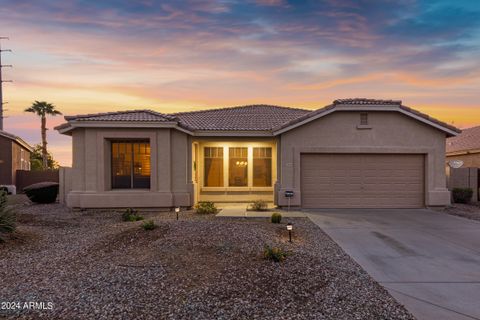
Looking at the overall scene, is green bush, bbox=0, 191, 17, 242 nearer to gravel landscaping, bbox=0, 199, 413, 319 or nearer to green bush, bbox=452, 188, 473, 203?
gravel landscaping, bbox=0, 199, 413, 319

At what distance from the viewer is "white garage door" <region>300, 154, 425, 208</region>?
1526cm

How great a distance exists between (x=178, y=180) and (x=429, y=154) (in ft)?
37.0

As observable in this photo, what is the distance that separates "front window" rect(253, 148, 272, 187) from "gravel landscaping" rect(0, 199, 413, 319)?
7.45m

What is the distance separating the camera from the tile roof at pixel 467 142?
929 inches

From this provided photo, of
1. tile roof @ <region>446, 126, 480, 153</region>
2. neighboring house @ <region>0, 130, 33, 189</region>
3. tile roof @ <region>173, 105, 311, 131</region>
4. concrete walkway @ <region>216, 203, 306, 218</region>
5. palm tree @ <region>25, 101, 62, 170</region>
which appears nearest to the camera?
concrete walkway @ <region>216, 203, 306, 218</region>

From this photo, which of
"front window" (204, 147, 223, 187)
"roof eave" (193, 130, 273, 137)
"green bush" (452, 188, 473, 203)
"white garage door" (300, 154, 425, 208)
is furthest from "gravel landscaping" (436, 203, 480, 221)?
"front window" (204, 147, 223, 187)

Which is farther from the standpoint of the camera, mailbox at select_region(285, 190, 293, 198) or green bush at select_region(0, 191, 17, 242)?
mailbox at select_region(285, 190, 293, 198)

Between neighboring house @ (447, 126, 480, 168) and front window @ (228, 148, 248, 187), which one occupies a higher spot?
neighboring house @ (447, 126, 480, 168)

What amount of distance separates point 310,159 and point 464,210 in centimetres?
711

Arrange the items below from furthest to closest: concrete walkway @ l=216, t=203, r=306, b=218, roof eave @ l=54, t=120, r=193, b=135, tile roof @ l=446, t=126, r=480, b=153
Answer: tile roof @ l=446, t=126, r=480, b=153 < roof eave @ l=54, t=120, r=193, b=135 < concrete walkway @ l=216, t=203, r=306, b=218

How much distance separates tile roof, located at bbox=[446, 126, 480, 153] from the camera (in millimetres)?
23600

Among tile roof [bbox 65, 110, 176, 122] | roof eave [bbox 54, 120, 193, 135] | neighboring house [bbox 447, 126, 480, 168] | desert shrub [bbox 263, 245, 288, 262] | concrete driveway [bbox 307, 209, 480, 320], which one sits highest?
tile roof [bbox 65, 110, 176, 122]

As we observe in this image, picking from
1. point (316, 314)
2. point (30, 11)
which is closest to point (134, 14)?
point (30, 11)

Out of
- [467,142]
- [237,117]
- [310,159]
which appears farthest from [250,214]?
[467,142]
